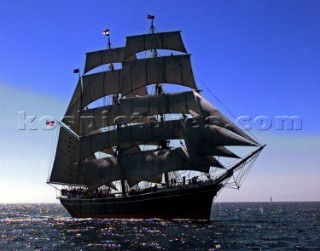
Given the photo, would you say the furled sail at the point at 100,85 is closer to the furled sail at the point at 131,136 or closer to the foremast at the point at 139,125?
the foremast at the point at 139,125

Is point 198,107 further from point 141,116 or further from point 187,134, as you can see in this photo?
point 141,116

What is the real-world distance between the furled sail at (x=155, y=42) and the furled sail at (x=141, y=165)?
15197 millimetres

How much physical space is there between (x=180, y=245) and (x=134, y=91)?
117ft

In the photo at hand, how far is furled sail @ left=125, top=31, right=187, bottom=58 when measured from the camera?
202 ft

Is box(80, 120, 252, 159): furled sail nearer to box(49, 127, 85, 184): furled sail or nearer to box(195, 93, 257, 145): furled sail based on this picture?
box(195, 93, 257, 145): furled sail

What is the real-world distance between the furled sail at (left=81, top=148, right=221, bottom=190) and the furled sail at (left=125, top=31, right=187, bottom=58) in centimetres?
1520

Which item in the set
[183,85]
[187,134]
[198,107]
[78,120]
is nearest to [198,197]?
[187,134]

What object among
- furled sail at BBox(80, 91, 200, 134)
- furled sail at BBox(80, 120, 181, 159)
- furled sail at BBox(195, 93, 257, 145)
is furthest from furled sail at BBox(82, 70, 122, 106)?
furled sail at BBox(195, 93, 257, 145)

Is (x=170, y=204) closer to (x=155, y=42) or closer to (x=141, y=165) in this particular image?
(x=141, y=165)

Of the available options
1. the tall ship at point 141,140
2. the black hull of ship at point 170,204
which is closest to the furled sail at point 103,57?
the tall ship at point 141,140

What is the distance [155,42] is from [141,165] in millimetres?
17864

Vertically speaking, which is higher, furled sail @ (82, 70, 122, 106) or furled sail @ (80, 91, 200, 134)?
furled sail @ (82, 70, 122, 106)

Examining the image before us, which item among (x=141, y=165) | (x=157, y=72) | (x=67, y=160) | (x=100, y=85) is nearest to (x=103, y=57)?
(x=100, y=85)

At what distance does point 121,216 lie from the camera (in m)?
57.4
